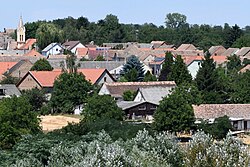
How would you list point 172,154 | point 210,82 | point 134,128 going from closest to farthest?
1. point 172,154
2. point 134,128
3. point 210,82

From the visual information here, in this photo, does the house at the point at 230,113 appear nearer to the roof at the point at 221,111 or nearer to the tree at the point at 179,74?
the roof at the point at 221,111

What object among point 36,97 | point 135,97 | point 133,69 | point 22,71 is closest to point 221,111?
point 135,97

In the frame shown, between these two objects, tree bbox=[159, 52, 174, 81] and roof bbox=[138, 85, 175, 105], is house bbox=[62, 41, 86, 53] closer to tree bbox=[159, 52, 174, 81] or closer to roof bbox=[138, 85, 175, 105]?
tree bbox=[159, 52, 174, 81]

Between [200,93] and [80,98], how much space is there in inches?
306

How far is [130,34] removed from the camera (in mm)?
111812

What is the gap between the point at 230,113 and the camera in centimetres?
3634

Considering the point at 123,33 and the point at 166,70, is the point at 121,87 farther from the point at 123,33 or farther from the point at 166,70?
the point at 123,33

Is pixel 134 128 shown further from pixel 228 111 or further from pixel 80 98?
pixel 80 98

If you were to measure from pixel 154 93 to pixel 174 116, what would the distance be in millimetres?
11561

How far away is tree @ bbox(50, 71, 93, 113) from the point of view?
4262 cm

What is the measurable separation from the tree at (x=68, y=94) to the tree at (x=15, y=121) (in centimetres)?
1319

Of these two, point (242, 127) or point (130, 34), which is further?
point (130, 34)

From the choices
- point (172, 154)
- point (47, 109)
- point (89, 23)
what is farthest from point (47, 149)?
point (89, 23)

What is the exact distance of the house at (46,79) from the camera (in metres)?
47.8
